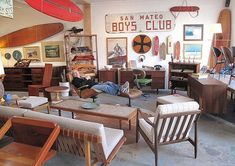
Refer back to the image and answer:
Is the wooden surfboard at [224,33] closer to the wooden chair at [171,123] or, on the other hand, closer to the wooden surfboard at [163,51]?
the wooden surfboard at [163,51]

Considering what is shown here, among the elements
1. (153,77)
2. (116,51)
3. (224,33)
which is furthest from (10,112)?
(224,33)

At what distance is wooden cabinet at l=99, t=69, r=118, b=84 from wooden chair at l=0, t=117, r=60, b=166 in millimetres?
4254

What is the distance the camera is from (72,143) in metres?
2.25

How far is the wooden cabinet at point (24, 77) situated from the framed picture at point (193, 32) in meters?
4.06

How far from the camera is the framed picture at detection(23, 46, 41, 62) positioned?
743 centimetres

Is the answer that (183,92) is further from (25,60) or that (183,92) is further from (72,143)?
(25,60)

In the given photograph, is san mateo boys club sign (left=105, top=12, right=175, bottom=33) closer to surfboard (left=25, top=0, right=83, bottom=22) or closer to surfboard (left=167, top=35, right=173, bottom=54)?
surfboard (left=167, top=35, right=173, bottom=54)

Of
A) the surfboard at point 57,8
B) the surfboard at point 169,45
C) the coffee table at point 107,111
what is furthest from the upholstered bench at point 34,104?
the surfboard at point 169,45

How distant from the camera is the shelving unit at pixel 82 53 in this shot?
6586 millimetres

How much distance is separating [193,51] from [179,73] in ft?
2.80

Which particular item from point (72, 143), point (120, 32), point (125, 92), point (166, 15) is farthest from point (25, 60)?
point (72, 143)

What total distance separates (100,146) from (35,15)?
643 cm

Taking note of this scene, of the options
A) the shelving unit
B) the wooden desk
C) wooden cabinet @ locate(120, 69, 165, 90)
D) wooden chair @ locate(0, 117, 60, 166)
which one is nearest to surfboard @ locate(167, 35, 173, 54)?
wooden cabinet @ locate(120, 69, 165, 90)

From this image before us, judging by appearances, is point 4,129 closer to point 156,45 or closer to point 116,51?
point 116,51
